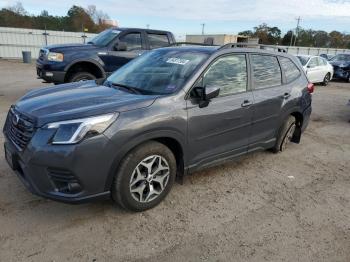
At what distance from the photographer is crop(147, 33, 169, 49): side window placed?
964cm

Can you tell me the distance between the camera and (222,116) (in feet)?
13.1

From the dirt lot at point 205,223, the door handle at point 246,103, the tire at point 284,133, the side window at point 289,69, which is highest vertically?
the side window at point 289,69

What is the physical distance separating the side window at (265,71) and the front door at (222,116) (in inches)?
9.4

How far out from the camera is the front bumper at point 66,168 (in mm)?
2916

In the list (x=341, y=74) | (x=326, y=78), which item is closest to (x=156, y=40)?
(x=326, y=78)

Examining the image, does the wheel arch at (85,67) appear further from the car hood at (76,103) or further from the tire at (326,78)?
the tire at (326,78)

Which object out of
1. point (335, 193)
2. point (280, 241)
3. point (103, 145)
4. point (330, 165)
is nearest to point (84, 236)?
point (103, 145)

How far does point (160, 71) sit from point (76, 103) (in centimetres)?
119

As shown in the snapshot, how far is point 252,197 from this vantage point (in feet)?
13.3

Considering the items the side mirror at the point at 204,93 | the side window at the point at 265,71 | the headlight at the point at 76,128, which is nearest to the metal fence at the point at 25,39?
the side window at the point at 265,71

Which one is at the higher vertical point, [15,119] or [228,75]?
[228,75]

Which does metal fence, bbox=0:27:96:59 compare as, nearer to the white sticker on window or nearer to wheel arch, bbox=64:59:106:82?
wheel arch, bbox=64:59:106:82

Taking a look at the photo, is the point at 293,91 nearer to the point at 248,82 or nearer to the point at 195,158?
the point at 248,82

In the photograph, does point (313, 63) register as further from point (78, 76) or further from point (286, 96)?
point (286, 96)
